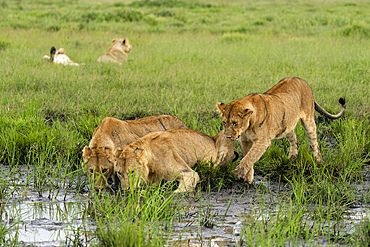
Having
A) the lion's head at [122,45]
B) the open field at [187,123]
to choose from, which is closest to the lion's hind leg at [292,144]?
the open field at [187,123]

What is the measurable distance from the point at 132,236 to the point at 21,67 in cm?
790

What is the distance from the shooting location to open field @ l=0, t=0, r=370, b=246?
12.0ft

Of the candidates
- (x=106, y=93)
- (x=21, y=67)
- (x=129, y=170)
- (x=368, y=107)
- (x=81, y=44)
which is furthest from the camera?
(x=81, y=44)

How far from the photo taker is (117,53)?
1207cm

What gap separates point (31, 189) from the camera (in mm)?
4738

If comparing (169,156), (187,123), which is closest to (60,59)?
(187,123)

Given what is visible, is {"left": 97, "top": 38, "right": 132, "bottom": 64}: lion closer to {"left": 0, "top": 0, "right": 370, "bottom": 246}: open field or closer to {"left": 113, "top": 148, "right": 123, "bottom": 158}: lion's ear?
{"left": 0, "top": 0, "right": 370, "bottom": 246}: open field

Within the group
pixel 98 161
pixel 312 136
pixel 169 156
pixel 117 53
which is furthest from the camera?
pixel 117 53

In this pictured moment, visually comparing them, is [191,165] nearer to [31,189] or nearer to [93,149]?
[93,149]

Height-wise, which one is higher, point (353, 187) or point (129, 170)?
point (129, 170)

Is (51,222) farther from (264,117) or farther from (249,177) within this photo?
(264,117)

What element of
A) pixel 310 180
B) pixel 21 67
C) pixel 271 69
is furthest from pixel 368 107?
pixel 21 67

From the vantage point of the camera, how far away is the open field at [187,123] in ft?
12.0

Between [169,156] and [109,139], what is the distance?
75 centimetres
